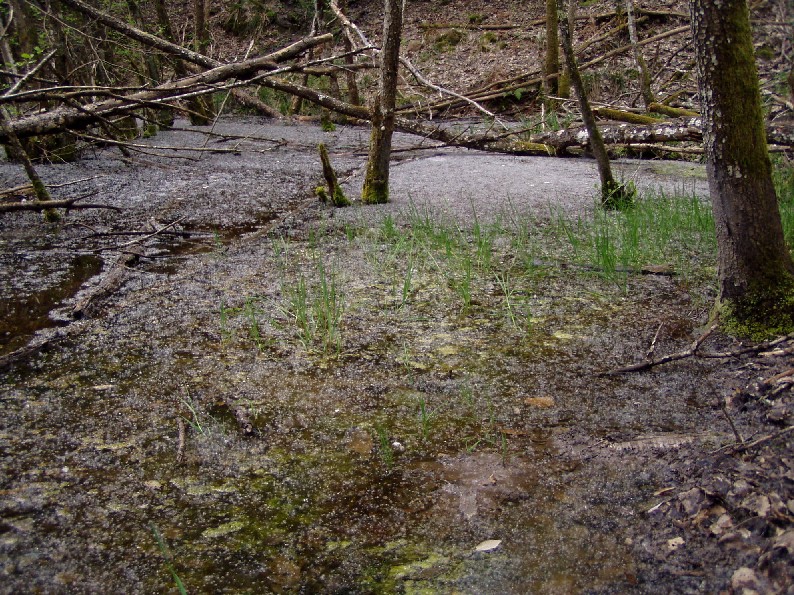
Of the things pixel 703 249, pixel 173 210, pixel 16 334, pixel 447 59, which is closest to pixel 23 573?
pixel 16 334

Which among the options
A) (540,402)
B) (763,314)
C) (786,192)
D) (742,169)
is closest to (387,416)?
(540,402)

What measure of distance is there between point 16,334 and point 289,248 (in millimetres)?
1669

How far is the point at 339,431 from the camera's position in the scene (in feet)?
7.23

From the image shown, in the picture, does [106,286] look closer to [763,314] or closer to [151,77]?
[763,314]

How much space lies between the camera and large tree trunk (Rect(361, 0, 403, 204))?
4.73 metres

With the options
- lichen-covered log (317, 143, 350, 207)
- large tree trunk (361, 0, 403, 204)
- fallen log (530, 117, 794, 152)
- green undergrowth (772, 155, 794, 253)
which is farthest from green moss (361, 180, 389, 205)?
fallen log (530, 117, 794, 152)

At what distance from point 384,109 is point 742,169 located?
9.72ft

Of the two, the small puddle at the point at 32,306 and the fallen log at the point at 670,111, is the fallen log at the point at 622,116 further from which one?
the small puddle at the point at 32,306

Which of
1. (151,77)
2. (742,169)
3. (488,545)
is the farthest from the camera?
(151,77)

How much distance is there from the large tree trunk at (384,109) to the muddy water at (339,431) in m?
1.41

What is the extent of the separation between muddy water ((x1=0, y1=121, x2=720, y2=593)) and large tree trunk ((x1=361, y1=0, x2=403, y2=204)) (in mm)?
1414

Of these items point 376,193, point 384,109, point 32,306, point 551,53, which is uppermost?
point 551,53

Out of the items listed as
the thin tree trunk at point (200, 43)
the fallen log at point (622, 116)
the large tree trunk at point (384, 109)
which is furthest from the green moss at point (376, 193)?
the thin tree trunk at point (200, 43)

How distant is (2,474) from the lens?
1.92m
